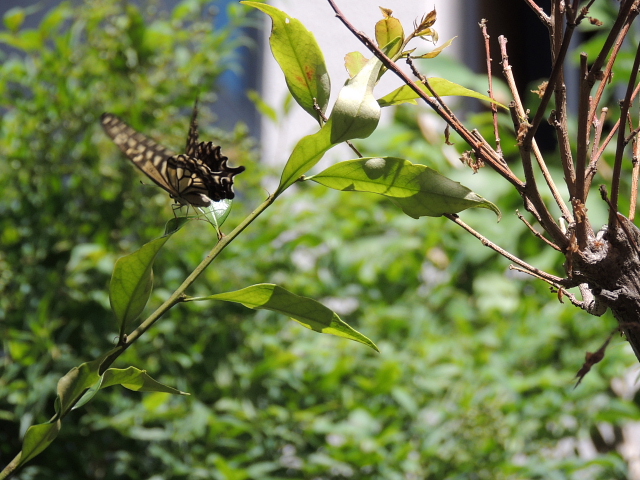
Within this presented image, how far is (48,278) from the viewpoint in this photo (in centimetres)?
150

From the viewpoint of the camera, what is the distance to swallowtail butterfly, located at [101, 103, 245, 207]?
2.04 feet

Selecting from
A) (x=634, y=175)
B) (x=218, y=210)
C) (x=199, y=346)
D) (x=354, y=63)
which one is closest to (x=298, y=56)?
(x=354, y=63)

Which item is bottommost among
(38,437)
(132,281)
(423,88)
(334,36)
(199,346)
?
(38,437)

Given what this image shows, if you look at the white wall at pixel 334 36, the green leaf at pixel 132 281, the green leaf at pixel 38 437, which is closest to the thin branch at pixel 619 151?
the green leaf at pixel 132 281

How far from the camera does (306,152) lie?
0.47 metres

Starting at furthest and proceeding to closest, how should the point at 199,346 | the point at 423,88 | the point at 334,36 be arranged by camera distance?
the point at 334,36 → the point at 199,346 → the point at 423,88

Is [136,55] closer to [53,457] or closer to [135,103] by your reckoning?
[135,103]

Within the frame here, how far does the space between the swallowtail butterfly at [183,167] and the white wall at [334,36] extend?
6.40 ft

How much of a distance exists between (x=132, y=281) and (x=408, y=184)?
0.74ft

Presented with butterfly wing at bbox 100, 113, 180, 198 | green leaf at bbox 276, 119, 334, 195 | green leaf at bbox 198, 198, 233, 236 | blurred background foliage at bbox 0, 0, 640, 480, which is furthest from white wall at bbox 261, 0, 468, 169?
green leaf at bbox 276, 119, 334, 195

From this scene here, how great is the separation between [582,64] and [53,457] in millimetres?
1436

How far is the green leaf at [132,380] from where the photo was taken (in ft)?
1.56

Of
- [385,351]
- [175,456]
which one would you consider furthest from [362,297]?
[175,456]

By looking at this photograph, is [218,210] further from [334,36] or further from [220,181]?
[334,36]
